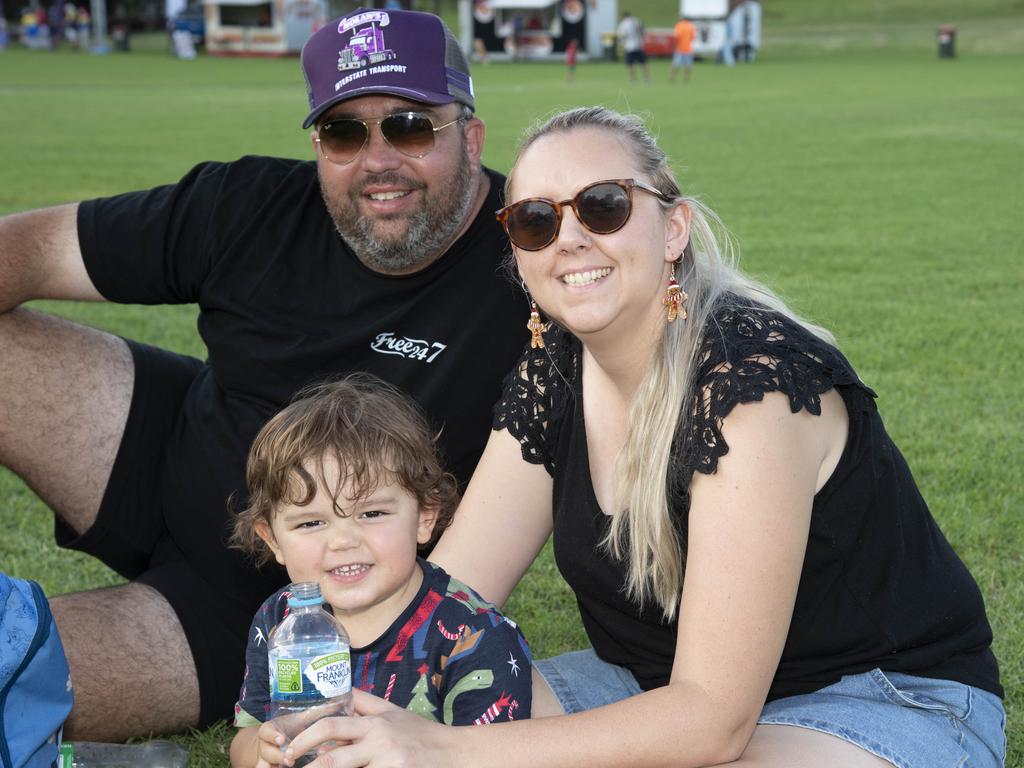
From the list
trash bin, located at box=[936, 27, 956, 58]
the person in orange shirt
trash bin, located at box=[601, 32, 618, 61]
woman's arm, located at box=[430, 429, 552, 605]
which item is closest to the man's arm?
woman's arm, located at box=[430, 429, 552, 605]

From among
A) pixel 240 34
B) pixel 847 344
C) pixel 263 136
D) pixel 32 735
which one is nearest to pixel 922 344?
pixel 847 344

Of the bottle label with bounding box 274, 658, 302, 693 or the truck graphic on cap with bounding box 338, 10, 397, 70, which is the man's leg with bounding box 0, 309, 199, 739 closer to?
the truck graphic on cap with bounding box 338, 10, 397, 70

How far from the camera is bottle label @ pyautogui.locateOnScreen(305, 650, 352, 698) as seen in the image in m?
2.40

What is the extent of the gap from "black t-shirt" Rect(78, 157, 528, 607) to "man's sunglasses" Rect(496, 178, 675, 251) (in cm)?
98

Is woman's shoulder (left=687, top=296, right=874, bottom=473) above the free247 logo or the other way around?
above

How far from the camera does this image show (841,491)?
2.70 metres

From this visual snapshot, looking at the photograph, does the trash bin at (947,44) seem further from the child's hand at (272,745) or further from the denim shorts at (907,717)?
the child's hand at (272,745)

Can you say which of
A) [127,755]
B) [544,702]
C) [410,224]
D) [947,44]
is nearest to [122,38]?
[947,44]

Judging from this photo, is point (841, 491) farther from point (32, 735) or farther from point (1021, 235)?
point (1021, 235)

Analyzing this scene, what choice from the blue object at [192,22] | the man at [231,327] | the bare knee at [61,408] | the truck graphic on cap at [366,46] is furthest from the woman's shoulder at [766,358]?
the blue object at [192,22]

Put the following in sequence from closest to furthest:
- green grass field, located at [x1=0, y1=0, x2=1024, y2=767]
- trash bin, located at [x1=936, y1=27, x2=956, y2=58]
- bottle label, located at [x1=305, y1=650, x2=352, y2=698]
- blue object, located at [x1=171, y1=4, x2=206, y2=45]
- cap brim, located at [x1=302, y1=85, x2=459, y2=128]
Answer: bottle label, located at [x1=305, y1=650, x2=352, y2=698]
cap brim, located at [x1=302, y1=85, x2=459, y2=128]
green grass field, located at [x1=0, y1=0, x2=1024, y2=767]
trash bin, located at [x1=936, y1=27, x2=956, y2=58]
blue object, located at [x1=171, y1=4, x2=206, y2=45]

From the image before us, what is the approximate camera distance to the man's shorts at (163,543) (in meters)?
3.81

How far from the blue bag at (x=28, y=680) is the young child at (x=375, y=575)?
387mm

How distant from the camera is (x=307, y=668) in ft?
7.86
